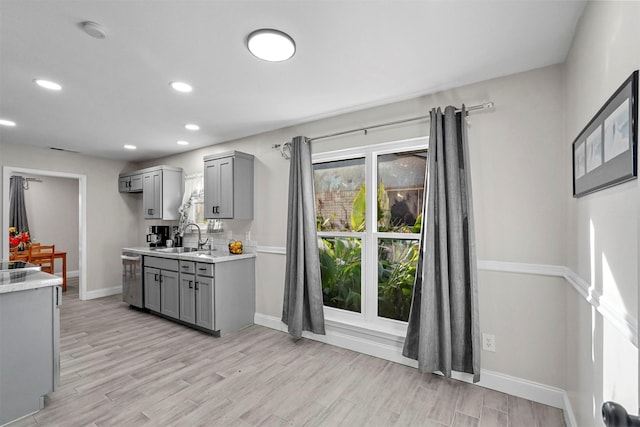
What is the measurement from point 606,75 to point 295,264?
109 inches

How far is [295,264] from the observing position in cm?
330

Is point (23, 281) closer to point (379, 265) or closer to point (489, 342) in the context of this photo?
point (379, 265)

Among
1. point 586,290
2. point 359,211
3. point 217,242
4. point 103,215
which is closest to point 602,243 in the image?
point 586,290

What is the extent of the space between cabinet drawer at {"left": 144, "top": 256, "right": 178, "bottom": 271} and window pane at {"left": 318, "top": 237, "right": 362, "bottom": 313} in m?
1.90

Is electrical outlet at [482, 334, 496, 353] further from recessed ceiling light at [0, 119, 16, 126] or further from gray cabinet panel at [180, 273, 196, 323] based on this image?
recessed ceiling light at [0, 119, 16, 126]

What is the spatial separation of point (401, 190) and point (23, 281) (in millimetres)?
3033

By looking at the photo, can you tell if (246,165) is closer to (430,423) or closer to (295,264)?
(295,264)

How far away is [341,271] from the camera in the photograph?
10.9 ft

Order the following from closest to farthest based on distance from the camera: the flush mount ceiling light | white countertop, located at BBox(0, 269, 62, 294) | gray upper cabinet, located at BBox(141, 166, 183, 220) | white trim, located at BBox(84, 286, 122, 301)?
1. the flush mount ceiling light
2. white countertop, located at BBox(0, 269, 62, 294)
3. gray upper cabinet, located at BBox(141, 166, 183, 220)
4. white trim, located at BBox(84, 286, 122, 301)

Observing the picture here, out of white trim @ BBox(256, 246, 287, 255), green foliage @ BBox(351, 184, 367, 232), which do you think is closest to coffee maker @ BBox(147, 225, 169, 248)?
white trim @ BBox(256, 246, 287, 255)

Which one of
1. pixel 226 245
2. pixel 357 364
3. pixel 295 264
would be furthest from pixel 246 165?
pixel 357 364

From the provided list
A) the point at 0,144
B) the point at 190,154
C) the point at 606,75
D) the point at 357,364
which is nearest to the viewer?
the point at 606,75

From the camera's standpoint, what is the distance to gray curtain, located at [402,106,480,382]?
232 centimetres

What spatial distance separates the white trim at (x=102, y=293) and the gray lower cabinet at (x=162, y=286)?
1684 millimetres
